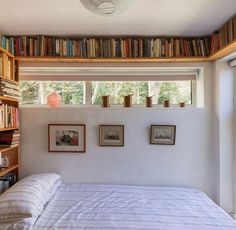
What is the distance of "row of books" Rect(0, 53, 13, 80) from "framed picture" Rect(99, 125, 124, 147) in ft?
3.52

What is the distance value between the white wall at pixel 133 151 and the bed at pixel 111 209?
0.23m

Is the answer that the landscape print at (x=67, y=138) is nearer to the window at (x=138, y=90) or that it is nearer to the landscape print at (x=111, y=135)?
the landscape print at (x=111, y=135)

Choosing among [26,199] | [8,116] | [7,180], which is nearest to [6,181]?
[7,180]

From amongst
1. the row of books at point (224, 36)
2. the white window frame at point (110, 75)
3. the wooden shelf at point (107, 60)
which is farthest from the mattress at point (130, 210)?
the row of books at point (224, 36)

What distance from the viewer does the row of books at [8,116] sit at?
2426mm

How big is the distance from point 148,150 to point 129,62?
3.23ft

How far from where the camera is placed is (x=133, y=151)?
286cm

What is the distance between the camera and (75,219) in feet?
6.30

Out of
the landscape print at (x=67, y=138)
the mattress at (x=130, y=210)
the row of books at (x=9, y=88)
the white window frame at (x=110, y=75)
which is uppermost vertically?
the white window frame at (x=110, y=75)

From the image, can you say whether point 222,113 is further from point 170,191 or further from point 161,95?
point 170,191

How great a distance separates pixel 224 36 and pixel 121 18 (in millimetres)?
950

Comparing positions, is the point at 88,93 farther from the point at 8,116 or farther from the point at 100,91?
the point at 8,116

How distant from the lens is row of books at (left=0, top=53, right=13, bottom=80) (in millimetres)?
2418

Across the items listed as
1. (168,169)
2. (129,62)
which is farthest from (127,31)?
(168,169)
